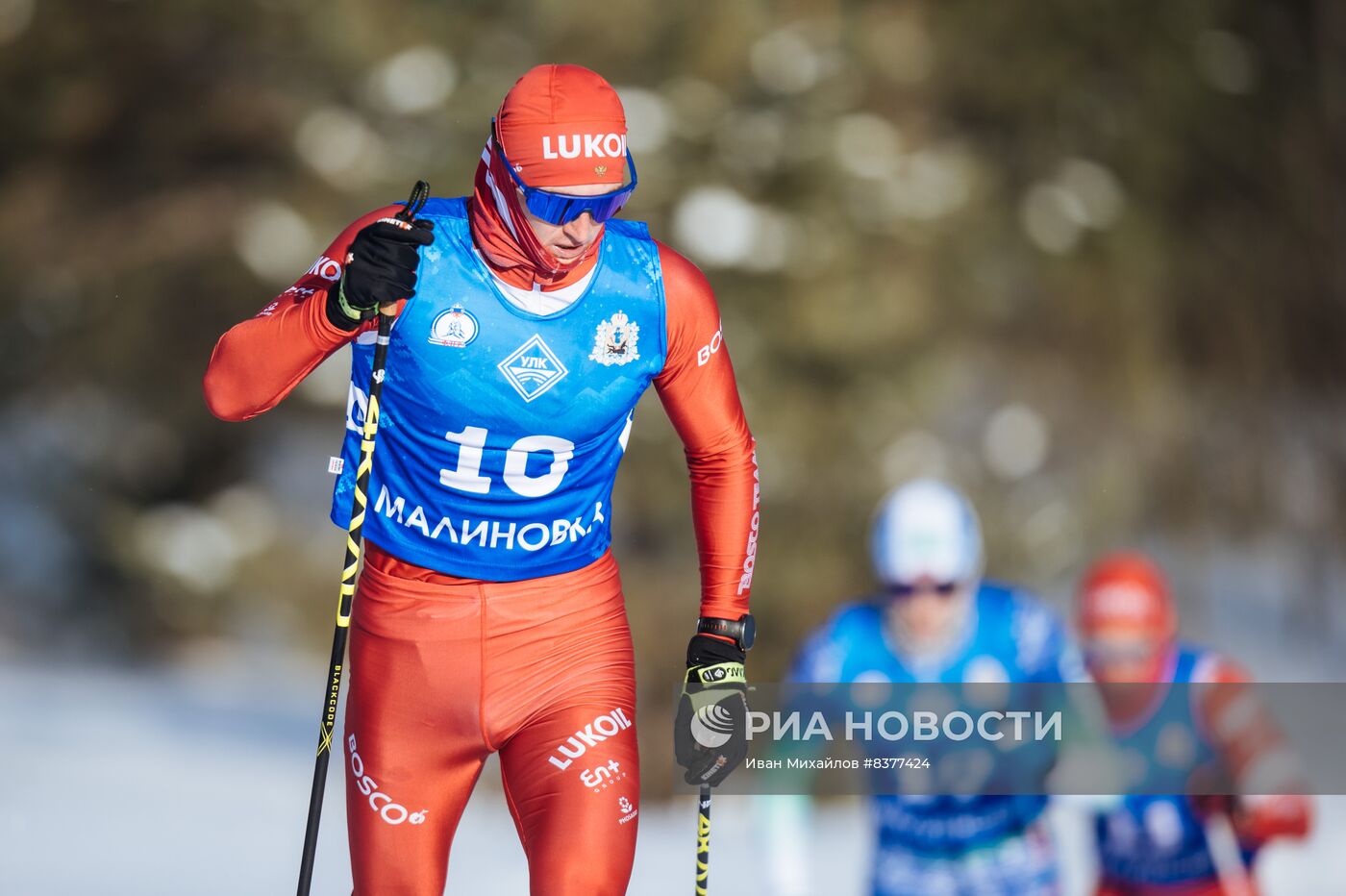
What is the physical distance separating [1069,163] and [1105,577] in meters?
4.74

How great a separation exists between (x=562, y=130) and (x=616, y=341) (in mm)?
416

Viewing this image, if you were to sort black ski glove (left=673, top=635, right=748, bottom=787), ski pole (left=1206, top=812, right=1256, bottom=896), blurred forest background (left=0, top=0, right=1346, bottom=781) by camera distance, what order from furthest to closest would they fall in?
1. blurred forest background (left=0, top=0, right=1346, bottom=781)
2. ski pole (left=1206, top=812, right=1256, bottom=896)
3. black ski glove (left=673, top=635, right=748, bottom=787)

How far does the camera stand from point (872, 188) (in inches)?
330

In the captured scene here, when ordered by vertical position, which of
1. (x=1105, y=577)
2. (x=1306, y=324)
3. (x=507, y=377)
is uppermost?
(x=1306, y=324)

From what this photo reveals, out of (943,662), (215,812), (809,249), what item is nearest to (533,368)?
(943,662)

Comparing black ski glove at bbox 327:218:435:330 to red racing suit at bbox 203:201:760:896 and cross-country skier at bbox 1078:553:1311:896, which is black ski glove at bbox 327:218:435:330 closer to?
red racing suit at bbox 203:201:760:896

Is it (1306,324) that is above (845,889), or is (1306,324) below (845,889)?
above

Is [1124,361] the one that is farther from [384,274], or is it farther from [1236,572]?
[384,274]

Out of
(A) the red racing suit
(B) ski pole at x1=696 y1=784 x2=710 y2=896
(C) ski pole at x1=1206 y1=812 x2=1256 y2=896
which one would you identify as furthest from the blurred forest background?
(A) the red racing suit

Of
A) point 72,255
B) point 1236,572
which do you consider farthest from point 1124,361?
point 72,255

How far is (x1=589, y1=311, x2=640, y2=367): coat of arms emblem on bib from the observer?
10.4 ft

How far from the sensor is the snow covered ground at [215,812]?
8.01m

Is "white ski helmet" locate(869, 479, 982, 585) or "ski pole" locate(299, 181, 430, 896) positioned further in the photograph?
"white ski helmet" locate(869, 479, 982, 585)

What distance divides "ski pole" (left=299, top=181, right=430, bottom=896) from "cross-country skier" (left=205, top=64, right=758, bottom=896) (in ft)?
0.15
